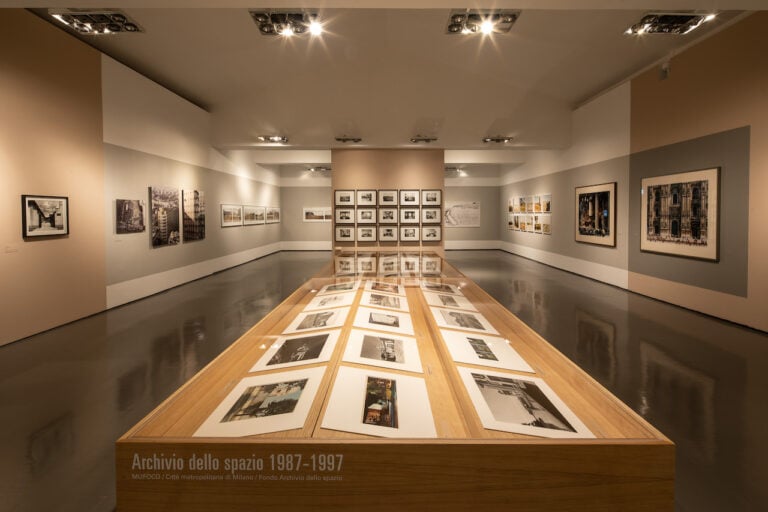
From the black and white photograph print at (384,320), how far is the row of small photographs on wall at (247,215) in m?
11.8

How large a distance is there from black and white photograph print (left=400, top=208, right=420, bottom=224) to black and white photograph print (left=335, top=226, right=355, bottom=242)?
163cm

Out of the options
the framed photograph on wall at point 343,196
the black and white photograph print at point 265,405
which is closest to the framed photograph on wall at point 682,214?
the framed photograph on wall at point 343,196

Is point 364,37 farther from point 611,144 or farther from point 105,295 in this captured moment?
point 105,295

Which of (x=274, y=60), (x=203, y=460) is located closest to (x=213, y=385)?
(x=203, y=460)

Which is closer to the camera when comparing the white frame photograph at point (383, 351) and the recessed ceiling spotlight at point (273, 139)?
the white frame photograph at point (383, 351)

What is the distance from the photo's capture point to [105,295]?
8.34 metres

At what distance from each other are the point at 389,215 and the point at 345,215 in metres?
1.40

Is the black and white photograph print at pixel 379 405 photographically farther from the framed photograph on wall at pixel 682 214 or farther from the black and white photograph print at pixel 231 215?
the black and white photograph print at pixel 231 215

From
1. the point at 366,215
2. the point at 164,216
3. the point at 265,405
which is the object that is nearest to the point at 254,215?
the point at 366,215

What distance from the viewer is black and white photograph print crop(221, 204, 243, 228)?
556 inches

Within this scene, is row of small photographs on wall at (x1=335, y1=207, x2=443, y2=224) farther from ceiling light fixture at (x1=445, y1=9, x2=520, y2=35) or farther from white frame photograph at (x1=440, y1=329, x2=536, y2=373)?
white frame photograph at (x1=440, y1=329, x2=536, y2=373)

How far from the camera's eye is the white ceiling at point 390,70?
8789 millimetres

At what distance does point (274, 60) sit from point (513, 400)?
36.7ft

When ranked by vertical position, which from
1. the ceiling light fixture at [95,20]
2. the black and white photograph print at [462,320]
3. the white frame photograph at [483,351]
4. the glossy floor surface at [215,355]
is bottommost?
the glossy floor surface at [215,355]
